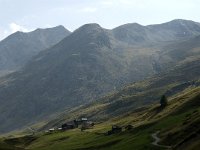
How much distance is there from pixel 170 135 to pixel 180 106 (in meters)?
51.2

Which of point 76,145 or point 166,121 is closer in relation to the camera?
point 166,121

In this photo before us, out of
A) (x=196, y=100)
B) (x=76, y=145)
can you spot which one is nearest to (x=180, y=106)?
(x=196, y=100)

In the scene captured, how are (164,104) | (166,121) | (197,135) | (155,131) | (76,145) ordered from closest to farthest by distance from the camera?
(197,135), (155,131), (166,121), (76,145), (164,104)

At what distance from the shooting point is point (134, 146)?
115562 millimetres

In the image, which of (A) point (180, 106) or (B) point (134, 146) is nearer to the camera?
(B) point (134, 146)

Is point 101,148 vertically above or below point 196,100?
below

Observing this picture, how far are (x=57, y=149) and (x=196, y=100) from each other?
5672 cm

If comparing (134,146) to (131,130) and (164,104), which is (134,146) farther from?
(164,104)

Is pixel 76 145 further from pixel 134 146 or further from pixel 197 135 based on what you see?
pixel 197 135

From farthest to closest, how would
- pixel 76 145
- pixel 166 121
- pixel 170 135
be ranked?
pixel 76 145, pixel 166 121, pixel 170 135

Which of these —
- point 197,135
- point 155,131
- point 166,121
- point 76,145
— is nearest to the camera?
point 197,135

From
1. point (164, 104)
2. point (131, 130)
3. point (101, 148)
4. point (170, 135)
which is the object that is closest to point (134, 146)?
point (170, 135)

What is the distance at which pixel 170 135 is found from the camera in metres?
112

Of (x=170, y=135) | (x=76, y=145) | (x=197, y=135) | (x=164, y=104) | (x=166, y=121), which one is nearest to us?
(x=197, y=135)
